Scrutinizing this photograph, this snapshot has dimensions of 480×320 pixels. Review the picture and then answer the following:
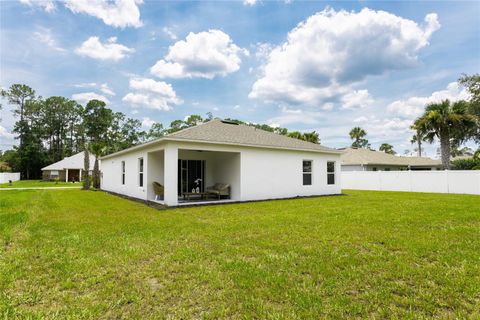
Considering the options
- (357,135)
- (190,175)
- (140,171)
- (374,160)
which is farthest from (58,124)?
(357,135)

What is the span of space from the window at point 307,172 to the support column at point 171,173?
26.4ft

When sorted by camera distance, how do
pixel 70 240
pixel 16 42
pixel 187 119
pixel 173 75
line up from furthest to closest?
pixel 187 119 → pixel 173 75 → pixel 16 42 → pixel 70 240

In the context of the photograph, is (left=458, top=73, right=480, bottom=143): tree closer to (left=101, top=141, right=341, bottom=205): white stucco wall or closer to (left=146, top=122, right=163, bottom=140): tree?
(left=101, top=141, right=341, bottom=205): white stucco wall

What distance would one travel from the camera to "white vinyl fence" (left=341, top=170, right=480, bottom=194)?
16.9 metres

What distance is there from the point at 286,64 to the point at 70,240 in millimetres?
13617

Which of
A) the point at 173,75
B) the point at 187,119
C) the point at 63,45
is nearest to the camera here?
the point at 63,45

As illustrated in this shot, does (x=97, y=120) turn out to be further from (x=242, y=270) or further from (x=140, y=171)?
(x=242, y=270)

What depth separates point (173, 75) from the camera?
Result: 20.4 metres

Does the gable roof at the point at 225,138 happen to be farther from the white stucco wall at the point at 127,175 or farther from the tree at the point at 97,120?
the tree at the point at 97,120

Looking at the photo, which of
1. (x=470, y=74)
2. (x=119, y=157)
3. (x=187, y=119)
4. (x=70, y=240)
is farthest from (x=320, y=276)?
(x=187, y=119)

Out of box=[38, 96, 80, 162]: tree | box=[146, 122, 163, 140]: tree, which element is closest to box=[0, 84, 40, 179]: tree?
box=[38, 96, 80, 162]: tree

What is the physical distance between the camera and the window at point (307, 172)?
51.3 ft

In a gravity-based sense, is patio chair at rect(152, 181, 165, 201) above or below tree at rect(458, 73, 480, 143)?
below

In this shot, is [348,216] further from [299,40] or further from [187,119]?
[187,119]
